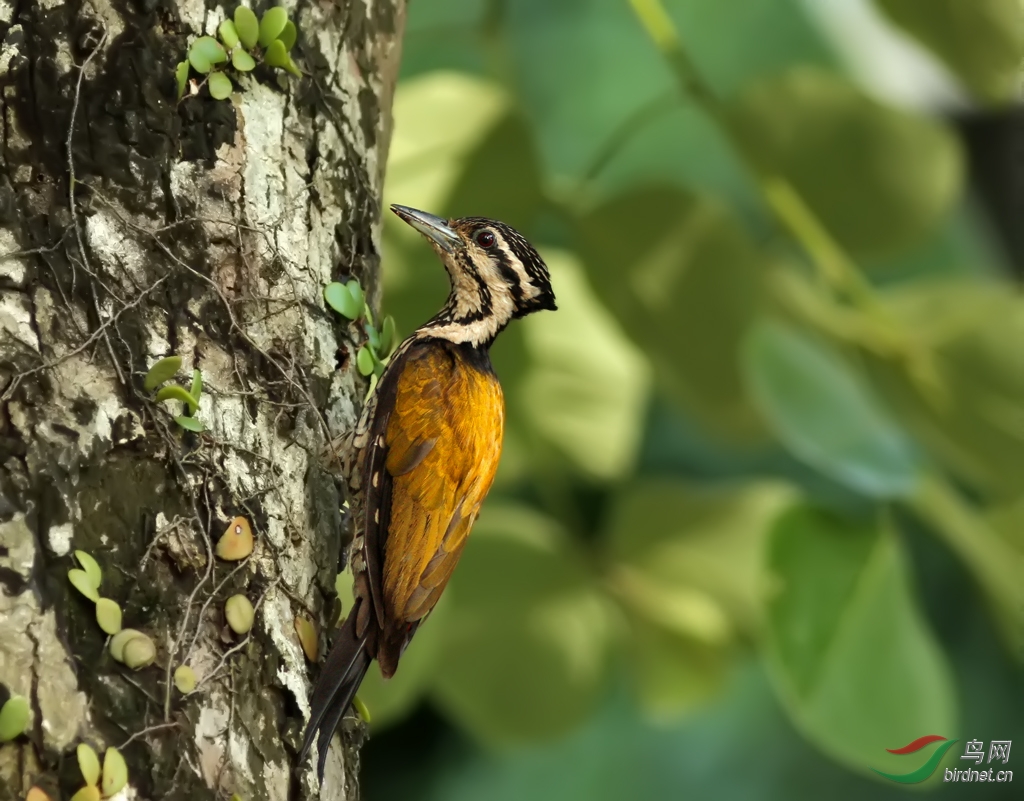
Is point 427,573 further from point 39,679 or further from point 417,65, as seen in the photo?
point 417,65

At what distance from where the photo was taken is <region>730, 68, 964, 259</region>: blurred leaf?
5.75 feet

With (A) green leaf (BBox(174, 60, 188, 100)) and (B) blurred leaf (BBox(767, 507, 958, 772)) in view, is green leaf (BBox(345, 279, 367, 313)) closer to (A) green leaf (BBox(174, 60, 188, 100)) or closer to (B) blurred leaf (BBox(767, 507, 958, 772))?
(A) green leaf (BBox(174, 60, 188, 100))

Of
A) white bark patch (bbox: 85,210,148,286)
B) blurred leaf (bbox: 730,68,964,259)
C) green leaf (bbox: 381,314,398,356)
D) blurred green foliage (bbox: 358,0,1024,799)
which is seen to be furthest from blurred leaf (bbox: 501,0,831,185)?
white bark patch (bbox: 85,210,148,286)

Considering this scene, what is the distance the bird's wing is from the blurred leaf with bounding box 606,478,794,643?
0.87m

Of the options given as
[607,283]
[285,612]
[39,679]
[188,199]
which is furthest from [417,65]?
[39,679]

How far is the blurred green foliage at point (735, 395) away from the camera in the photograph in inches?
63.3

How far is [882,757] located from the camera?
5.01 ft

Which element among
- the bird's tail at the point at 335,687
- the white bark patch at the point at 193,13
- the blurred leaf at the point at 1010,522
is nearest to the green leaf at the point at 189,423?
the bird's tail at the point at 335,687

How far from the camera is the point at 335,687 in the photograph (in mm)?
968

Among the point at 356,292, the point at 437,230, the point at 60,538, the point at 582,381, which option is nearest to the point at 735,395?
the point at 582,381

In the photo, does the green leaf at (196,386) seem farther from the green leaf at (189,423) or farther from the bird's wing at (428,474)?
the bird's wing at (428,474)

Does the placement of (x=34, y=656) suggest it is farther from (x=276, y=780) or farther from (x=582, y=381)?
(x=582, y=381)

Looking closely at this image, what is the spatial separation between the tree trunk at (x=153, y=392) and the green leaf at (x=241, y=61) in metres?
0.02

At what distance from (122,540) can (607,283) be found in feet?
3.57
